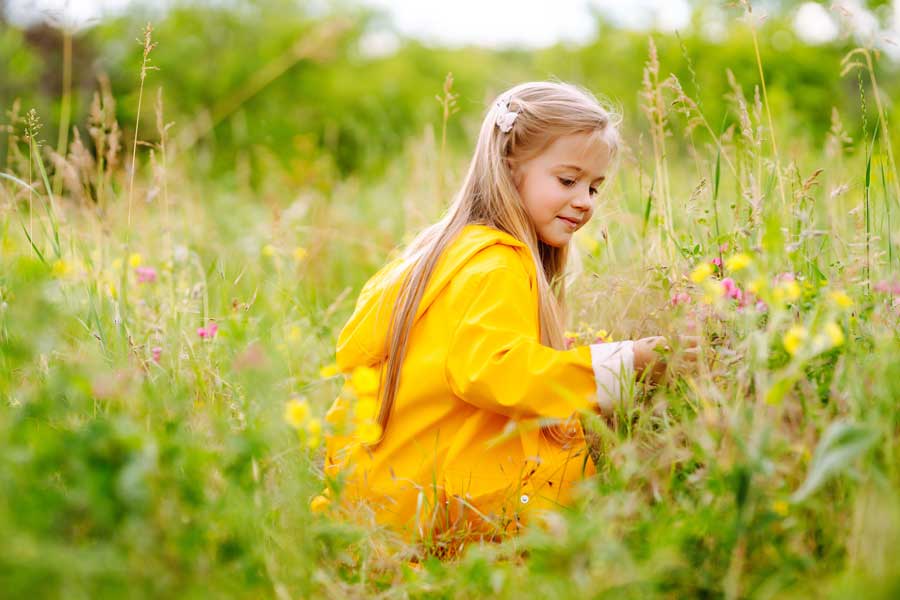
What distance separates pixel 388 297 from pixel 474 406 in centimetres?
36

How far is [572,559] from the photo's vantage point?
131cm

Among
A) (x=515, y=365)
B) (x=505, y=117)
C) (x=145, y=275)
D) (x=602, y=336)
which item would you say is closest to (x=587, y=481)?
(x=515, y=365)

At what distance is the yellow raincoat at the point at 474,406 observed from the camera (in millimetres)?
1906

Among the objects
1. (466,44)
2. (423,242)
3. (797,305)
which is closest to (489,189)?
(423,242)

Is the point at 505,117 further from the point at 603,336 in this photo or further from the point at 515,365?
the point at 515,365

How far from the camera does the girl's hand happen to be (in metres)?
1.84

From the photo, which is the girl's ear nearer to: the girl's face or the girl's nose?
the girl's face

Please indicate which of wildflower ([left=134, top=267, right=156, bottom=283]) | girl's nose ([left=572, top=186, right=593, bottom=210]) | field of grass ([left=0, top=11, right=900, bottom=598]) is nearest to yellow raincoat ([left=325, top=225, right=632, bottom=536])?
field of grass ([left=0, top=11, right=900, bottom=598])

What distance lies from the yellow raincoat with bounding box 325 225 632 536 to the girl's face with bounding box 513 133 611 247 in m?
0.21

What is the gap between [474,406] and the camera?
207 centimetres

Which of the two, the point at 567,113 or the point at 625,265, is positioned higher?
the point at 567,113

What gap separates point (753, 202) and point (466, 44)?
14.5m

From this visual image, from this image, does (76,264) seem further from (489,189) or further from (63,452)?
(63,452)

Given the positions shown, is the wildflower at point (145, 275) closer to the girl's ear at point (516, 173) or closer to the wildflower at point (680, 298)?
the girl's ear at point (516, 173)
